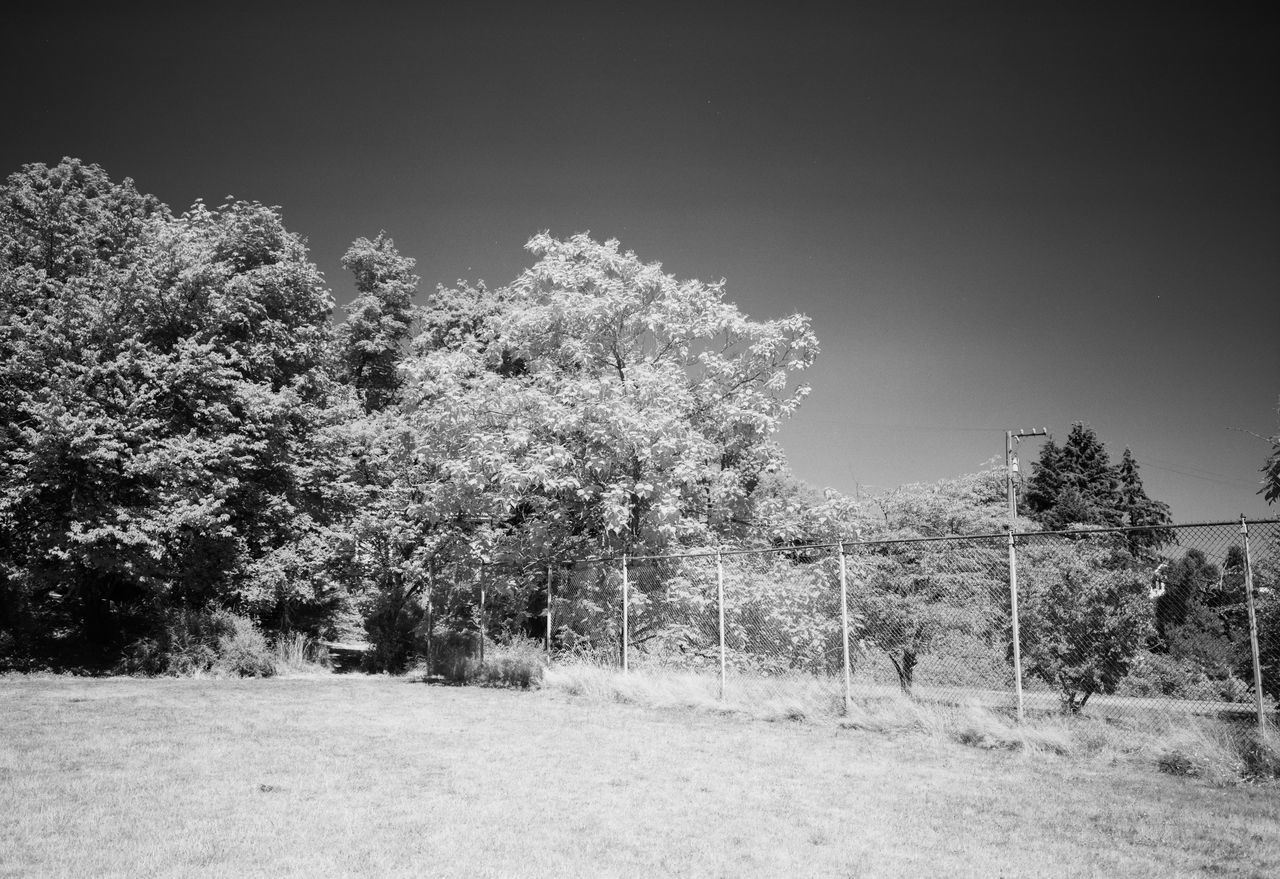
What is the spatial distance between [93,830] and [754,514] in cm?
1394

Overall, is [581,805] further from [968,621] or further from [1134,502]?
[1134,502]

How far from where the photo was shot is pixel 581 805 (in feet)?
20.9

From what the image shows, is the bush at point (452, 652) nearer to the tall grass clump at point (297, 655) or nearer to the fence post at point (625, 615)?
the tall grass clump at point (297, 655)

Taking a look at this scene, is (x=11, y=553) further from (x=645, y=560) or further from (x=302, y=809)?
(x=302, y=809)

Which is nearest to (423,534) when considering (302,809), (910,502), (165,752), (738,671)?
(738,671)

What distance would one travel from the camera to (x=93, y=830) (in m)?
5.46

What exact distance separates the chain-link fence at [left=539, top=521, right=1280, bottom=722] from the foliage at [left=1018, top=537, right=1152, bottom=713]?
17 mm

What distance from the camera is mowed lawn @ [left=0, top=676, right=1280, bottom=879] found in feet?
16.5

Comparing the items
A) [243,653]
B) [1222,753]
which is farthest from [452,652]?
[1222,753]

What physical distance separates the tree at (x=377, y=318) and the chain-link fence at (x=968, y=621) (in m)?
14.1

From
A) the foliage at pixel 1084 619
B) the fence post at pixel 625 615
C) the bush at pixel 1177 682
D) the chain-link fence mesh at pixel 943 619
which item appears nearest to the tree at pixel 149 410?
the chain-link fence mesh at pixel 943 619

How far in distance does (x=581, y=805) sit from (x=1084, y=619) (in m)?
7.35

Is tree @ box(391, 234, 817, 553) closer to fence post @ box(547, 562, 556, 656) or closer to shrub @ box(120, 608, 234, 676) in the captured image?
fence post @ box(547, 562, 556, 656)

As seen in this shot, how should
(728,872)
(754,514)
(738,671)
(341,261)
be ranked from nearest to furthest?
(728,872)
(738,671)
(754,514)
(341,261)
